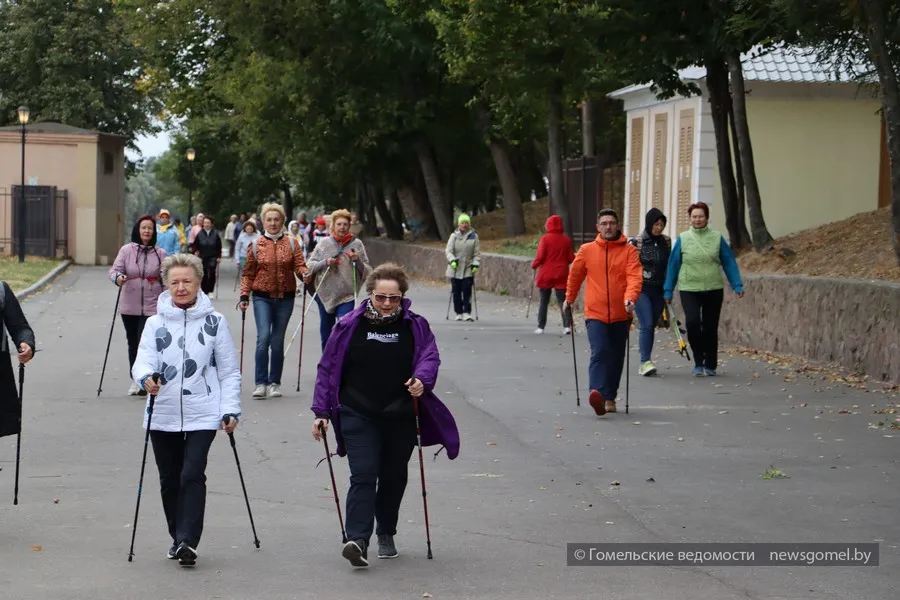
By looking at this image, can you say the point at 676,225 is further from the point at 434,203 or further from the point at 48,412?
the point at 48,412

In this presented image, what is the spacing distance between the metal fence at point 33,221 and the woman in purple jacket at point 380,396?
141 ft

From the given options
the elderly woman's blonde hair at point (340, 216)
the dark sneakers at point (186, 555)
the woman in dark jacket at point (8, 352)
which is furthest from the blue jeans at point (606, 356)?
the dark sneakers at point (186, 555)

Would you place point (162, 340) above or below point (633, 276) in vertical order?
below

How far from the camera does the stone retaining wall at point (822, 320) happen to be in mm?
15008

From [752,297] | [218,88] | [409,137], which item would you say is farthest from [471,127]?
[752,297]

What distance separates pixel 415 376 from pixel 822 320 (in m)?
10.2

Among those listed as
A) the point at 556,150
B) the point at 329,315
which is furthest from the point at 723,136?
the point at 329,315

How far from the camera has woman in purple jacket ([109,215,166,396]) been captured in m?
14.1

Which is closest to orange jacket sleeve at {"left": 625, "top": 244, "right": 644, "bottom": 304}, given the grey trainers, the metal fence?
the grey trainers

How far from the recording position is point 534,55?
31656mm

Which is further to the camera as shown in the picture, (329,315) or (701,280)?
(701,280)

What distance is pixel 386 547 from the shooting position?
7.51 meters

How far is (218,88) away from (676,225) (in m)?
19.3

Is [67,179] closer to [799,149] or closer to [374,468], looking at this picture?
[799,149]
